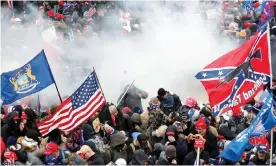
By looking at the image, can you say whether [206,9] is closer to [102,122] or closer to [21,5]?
[21,5]

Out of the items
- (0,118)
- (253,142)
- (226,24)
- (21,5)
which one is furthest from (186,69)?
(253,142)

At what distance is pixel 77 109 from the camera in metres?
11.5

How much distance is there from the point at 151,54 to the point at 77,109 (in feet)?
26.5

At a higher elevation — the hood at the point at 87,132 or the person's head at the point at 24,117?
the person's head at the point at 24,117

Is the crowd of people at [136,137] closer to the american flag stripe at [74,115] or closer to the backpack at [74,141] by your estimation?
the backpack at [74,141]

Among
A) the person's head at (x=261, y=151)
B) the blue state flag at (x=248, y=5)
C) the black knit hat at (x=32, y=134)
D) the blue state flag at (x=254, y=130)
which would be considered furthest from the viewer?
the blue state flag at (x=248, y=5)

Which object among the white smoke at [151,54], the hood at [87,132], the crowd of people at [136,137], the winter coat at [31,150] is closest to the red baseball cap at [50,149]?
the crowd of people at [136,137]

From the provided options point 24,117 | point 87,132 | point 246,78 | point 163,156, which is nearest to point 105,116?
point 87,132

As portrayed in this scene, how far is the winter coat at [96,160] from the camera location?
1095 cm

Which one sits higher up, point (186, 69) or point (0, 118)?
point (0, 118)

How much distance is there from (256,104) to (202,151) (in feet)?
7.42

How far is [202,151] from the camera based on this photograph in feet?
37.0

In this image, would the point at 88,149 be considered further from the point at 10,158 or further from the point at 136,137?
the point at 136,137

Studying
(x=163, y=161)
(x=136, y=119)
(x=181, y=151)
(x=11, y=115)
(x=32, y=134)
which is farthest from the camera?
(x=136, y=119)
